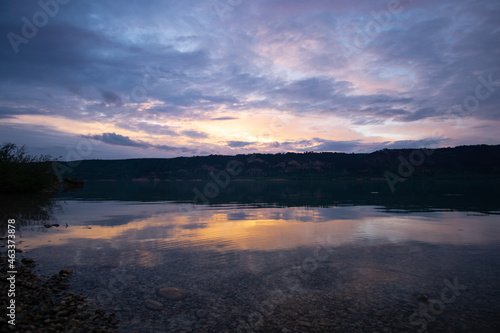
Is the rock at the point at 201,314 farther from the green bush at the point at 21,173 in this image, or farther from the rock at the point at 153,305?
the green bush at the point at 21,173

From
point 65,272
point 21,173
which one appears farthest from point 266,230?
point 21,173

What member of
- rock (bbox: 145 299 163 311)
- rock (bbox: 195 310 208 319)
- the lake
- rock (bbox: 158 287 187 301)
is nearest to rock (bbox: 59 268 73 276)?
the lake

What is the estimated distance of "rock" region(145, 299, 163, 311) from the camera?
8352 mm

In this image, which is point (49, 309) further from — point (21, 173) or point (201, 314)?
point (21, 173)

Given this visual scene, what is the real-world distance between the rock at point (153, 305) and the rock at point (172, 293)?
1.63ft

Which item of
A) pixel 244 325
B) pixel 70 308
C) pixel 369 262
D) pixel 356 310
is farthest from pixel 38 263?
A: pixel 369 262

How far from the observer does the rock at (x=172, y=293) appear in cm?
914

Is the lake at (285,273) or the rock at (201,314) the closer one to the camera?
the lake at (285,273)

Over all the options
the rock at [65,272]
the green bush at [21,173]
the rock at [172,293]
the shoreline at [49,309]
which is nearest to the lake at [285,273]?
the rock at [172,293]

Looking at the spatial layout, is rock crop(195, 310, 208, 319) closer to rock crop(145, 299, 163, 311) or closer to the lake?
the lake

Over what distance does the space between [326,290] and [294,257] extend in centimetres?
375

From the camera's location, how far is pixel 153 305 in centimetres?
852

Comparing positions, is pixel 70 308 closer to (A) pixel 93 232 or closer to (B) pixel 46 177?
(A) pixel 93 232

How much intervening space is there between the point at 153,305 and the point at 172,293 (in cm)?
91
